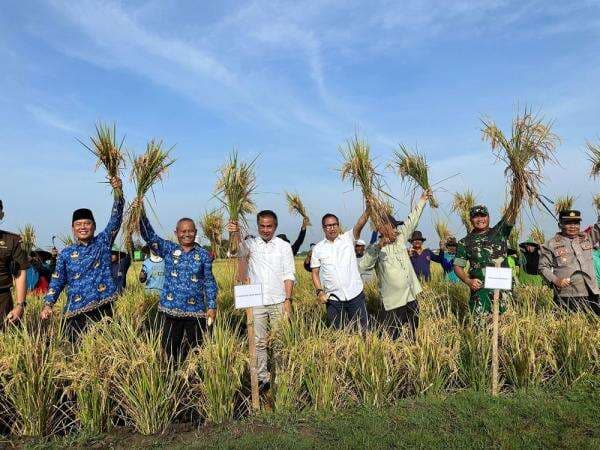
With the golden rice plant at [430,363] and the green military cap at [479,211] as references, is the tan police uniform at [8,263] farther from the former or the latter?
the green military cap at [479,211]

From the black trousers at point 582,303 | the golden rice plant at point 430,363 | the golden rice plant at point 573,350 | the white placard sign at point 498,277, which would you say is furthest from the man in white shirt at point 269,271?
the black trousers at point 582,303

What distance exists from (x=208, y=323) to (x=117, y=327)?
0.77 meters

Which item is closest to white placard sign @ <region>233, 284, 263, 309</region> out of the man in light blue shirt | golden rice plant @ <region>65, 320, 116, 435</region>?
golden rice plant @ <region>65, 320, 116, 435</region>

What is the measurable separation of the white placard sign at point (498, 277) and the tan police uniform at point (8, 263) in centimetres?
427

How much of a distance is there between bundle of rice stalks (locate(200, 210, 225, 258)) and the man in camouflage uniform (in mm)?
2641

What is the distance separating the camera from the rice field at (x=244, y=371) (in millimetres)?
3586

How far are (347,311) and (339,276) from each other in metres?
0.38

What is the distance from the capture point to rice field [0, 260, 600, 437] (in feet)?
11.8

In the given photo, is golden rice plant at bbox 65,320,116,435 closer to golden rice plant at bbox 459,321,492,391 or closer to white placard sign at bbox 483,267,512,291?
golden rice plant at bbox 459,321,492,391

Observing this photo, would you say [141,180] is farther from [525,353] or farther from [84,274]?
[525,353]

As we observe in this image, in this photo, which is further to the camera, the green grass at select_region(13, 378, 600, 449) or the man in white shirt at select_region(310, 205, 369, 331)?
the man in white shirt at select_region(310, 205, 369, 331)

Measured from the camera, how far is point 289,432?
3477 millimetres

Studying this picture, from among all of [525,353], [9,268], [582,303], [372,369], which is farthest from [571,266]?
[9,268]

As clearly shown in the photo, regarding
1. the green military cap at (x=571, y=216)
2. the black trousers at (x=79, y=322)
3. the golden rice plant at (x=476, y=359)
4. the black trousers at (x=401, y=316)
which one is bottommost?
the golden rice plant at (x=476, y=359)
